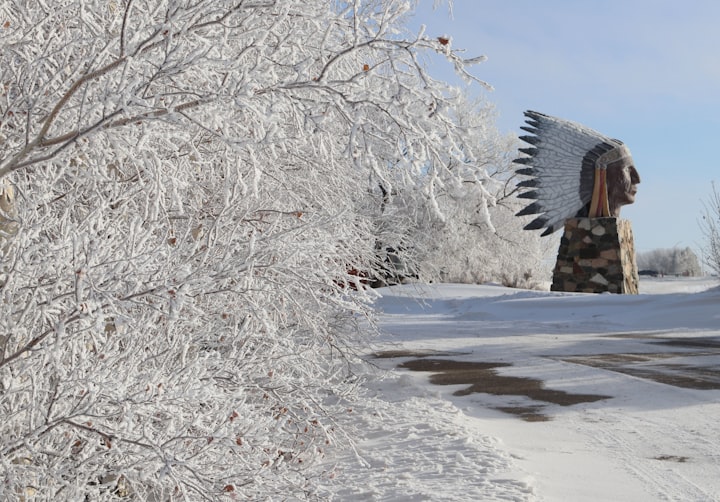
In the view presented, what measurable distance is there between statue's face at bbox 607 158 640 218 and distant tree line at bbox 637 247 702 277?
47670mm

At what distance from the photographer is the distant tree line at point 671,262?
227 feet

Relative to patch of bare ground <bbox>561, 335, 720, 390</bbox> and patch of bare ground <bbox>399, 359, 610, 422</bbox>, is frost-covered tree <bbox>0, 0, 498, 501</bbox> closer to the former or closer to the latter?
patch of bare ground <bbox>399, 359, 610, 422</bbox>

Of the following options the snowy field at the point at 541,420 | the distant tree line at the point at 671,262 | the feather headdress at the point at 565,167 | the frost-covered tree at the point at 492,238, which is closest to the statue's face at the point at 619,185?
the feather headdress at the point at 565,167

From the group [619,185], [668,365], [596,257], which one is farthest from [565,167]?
[668,365]

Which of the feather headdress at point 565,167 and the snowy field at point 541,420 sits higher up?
the feather headdress at point 565,167

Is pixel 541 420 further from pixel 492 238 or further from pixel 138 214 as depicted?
pixel 492 238

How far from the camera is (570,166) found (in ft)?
70.0

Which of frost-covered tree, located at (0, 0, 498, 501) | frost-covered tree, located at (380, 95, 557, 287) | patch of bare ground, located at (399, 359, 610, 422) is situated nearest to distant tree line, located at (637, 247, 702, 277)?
frost-covered tree, located at (380, 95, 557, 287)

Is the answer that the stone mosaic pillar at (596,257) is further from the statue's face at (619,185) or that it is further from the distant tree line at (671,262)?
the distant tree line at (671,262)

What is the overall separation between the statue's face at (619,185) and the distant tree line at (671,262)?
4767cm

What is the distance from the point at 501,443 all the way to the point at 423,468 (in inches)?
35.1

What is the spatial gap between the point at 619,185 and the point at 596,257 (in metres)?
2.10

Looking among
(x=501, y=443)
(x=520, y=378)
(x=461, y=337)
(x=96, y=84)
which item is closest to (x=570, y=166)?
(x=461, y=337)

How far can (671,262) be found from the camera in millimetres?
83250
